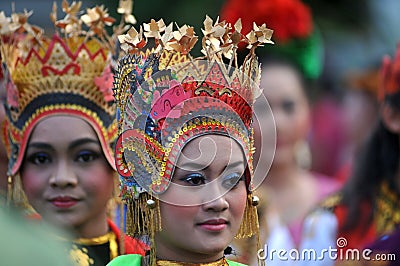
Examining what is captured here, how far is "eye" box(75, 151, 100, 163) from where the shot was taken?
13.6 ft

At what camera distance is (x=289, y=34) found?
695 centimetres

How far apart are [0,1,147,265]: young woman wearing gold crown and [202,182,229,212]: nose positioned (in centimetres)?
106

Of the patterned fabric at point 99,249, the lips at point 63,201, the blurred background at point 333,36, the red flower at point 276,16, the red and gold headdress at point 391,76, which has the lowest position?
the patterned fabric at point 99,249

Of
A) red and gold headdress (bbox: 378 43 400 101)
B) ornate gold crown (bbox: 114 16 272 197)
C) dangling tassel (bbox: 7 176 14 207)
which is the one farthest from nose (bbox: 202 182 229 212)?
red and gold headdress (bbox: 378 43 400 101)

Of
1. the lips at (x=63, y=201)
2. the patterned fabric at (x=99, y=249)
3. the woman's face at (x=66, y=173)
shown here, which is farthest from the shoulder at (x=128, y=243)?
the lips at (x=63, y=201)

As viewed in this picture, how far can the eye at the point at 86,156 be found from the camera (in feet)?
13.6

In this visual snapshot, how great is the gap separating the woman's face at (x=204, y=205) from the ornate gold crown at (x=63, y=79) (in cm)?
107

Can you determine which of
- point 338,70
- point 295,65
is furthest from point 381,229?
point 338,70

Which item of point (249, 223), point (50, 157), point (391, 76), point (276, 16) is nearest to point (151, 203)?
point (249, 223)

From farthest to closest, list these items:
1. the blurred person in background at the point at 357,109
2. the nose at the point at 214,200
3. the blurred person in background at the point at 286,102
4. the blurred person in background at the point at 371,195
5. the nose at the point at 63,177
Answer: the blurred person in background at the point at 357,109 < the blurred person in background at the point at 286,102 < the blurred person in background at the point at 371,195 < the nose at the point at 63,177 < the nose at the point at 214,200

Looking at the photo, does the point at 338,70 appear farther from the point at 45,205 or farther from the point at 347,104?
the point at 45,205

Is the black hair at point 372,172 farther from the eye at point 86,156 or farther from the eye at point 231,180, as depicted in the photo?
the eye at point 231,180

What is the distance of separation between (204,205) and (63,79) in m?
1.39

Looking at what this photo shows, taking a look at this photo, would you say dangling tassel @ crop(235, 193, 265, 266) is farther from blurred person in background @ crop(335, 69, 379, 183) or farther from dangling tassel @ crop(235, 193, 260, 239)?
blurred person in background @ crop(335, 69, 379, 183)
